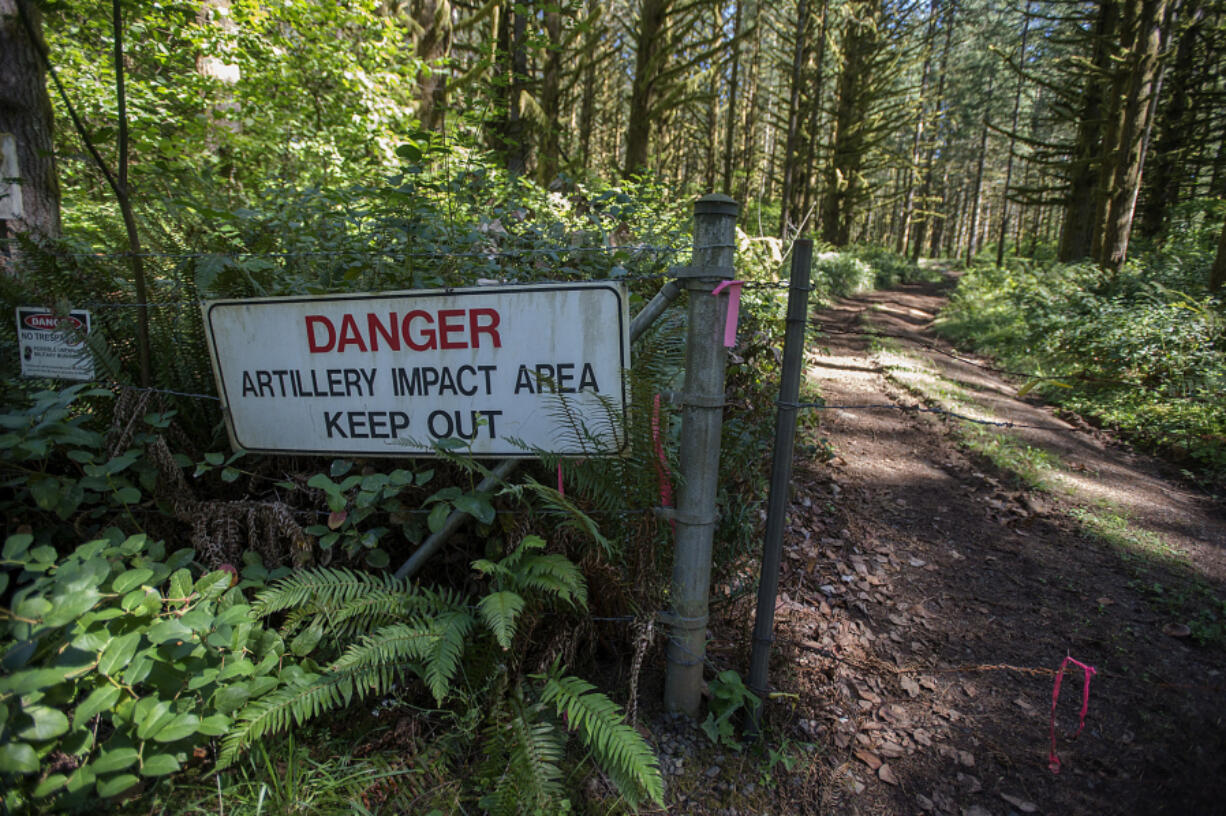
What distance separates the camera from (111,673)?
5.21ft

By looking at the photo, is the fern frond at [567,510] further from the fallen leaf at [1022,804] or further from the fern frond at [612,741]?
the fallen leaf at [1022,804]

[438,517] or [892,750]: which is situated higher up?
[438,517]

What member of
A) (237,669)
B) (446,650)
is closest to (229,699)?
(237,669)

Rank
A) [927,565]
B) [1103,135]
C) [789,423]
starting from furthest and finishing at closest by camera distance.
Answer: [1103,135] < [927,565] < [789,423]

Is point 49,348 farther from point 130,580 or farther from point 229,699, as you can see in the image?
point 229,699

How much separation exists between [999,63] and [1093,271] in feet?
92.9

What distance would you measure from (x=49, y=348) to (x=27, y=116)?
2508 mm

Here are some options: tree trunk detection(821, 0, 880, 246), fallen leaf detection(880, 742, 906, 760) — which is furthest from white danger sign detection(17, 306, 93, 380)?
tree trunk detection(821, 0, 880, 246)

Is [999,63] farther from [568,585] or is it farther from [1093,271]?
[568,585]

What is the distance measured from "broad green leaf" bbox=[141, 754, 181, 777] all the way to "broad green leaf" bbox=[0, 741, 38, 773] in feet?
0.75

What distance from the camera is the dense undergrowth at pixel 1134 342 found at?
6148 millimetres

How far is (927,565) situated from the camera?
12.0ft

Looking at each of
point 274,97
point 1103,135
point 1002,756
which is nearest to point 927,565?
point 1002,756

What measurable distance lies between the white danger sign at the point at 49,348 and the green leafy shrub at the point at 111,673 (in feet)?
3.53
